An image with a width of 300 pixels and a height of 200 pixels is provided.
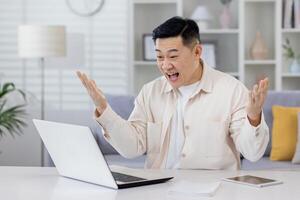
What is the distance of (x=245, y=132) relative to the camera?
7.04ft

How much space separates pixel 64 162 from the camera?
6.49ft

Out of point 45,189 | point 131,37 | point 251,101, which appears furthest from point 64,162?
point 131,37

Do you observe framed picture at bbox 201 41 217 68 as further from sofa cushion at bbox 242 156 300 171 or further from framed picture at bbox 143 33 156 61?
sofa cushion at bbox 242 156 300 171

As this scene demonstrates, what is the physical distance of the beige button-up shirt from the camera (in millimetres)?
2271

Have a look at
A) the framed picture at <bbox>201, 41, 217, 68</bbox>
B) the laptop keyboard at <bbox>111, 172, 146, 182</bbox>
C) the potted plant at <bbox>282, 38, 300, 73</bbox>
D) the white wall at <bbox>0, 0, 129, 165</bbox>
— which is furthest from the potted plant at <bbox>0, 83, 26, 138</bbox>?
the laptop keyboard at <bbox>111, 172, 146, 182</bbox>

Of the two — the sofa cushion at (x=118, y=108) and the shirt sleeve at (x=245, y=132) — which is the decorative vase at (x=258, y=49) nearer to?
the sofa cushion at (x=118, y=108)

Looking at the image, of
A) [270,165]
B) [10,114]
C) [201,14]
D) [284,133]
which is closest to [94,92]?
[270,165]

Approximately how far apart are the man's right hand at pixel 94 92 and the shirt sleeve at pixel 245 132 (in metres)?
0.52

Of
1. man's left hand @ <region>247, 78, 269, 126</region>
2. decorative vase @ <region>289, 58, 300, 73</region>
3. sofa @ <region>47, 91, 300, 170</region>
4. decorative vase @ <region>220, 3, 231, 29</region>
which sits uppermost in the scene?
decorative vase @ <region>220, 3, 231, 29</region>

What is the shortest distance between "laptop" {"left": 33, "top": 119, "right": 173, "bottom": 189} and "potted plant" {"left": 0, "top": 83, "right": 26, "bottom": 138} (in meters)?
2.45

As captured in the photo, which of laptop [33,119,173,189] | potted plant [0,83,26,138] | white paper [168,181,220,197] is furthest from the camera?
potted plant [0,83,26,138]

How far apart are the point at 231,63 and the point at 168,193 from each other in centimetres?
326

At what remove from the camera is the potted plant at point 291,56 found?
4.58m

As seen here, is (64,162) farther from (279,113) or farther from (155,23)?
(155,23)
